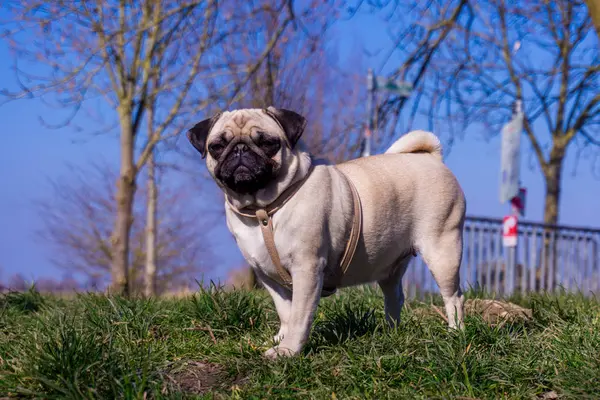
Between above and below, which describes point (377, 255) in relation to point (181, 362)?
above

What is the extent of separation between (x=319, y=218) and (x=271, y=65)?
9.24 meters

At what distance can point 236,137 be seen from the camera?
396cm

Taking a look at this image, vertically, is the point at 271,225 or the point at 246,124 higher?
the point at 246,124

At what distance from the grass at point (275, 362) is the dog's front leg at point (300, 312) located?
10 centimetres

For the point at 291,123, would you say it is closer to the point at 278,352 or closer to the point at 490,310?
the point at 278,352

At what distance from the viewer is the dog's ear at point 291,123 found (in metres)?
4.07

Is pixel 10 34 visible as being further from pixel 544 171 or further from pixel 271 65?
pixel 544 171

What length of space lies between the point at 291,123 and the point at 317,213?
595 millimetres

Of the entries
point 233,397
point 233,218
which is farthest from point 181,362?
point 233,218

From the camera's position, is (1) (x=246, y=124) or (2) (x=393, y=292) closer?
(1) (x=246, y=124)

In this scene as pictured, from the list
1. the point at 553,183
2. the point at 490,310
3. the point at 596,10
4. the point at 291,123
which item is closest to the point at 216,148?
the point at 291,123

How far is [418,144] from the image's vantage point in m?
5.13

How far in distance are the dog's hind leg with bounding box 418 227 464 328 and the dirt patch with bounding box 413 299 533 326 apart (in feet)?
1.80

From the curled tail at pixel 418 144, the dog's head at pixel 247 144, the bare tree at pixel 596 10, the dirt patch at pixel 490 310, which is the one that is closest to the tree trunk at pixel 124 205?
the dirt patch at pixel 490 310
